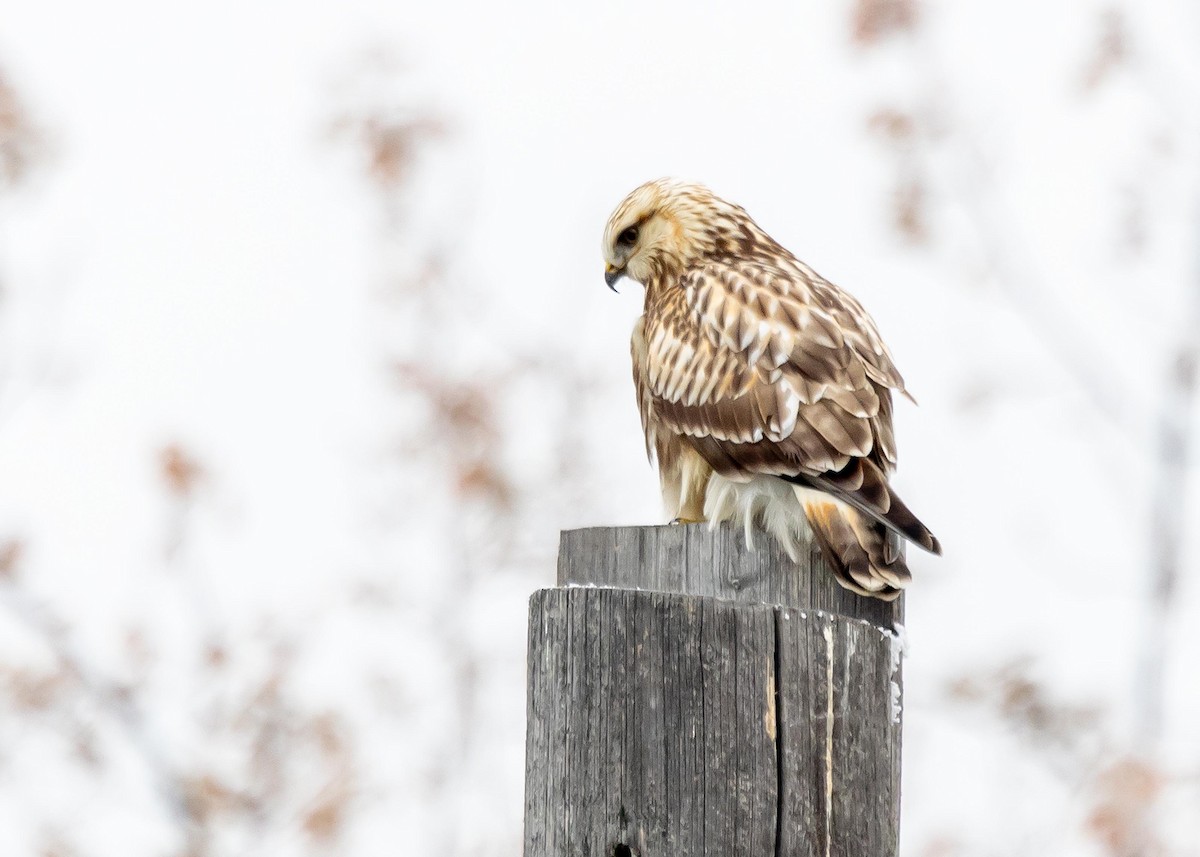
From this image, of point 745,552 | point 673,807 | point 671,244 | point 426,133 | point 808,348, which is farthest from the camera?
point 426,133

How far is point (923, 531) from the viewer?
360 centimetres

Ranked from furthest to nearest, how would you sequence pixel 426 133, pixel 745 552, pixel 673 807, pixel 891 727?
pixel 426 133 < pixel 745 552 < pixel 891 727 < pixel 673 807

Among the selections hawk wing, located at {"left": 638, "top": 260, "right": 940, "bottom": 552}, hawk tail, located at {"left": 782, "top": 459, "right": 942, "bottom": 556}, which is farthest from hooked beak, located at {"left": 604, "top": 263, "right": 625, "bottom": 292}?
hawk tail, located at {"left": 782, "top": 459, "right": 942, "bottom": 556}

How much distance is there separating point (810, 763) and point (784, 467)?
4.23 ft

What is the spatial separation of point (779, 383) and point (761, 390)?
5 cm

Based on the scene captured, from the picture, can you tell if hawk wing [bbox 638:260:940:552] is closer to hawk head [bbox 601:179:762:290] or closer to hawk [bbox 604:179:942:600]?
hawk [bbox 604:179:942:600]

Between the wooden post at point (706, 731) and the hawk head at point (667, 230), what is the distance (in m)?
2.43

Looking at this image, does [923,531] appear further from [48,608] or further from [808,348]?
[48,608]

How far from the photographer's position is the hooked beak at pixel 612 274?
18.0ft

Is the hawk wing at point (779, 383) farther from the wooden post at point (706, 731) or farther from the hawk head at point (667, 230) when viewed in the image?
the wooden post at point (706, 731)

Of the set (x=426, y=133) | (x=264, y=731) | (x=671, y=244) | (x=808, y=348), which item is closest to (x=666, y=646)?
(x=808, y=348)

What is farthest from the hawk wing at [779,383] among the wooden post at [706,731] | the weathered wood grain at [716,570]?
the wooden post at [706,731]

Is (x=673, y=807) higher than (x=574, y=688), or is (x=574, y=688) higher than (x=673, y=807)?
(x=574, y=688)

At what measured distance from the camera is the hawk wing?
394cm
